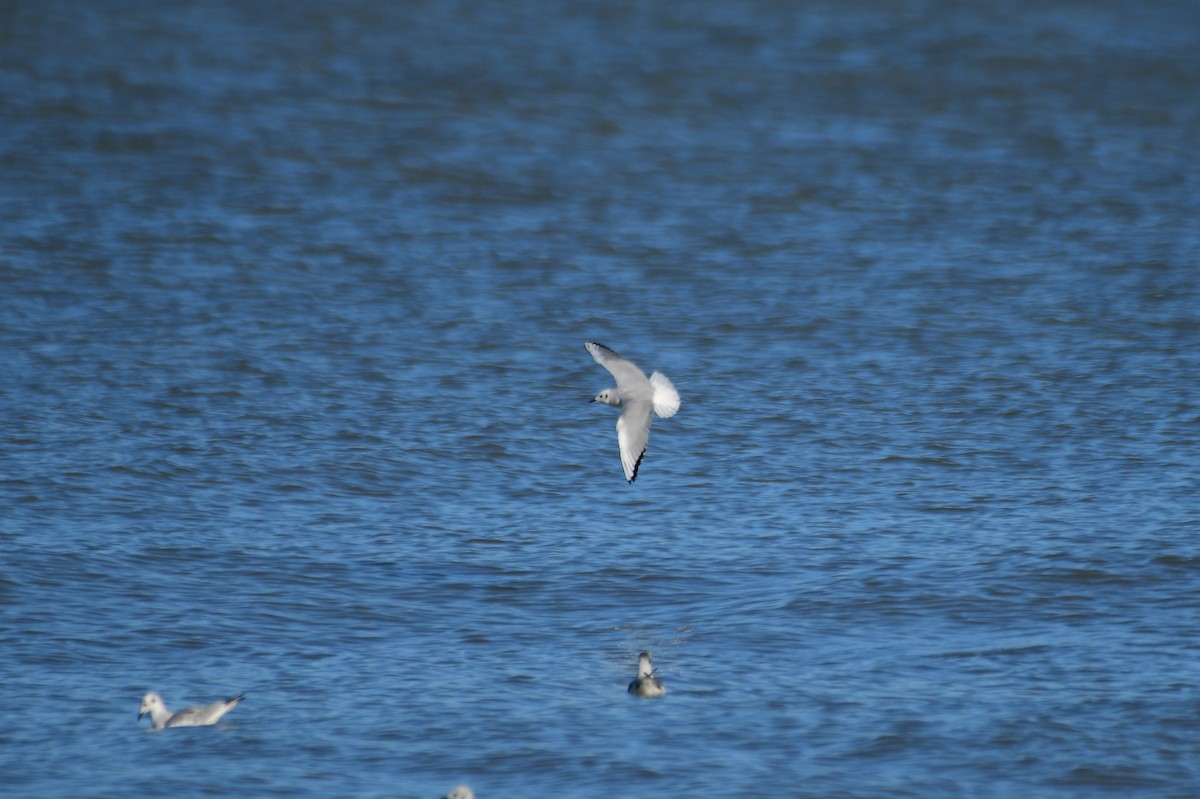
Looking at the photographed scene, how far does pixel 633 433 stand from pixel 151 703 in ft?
9.23

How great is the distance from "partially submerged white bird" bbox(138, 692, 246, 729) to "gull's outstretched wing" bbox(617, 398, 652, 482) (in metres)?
2.27

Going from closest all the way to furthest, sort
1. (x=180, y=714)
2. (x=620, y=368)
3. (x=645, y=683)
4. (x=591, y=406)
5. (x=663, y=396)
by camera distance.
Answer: (x=180, y=714) < (x=645, y=683) < (x=663, y=396) < (x=620, y=368) < (x=591, y=406)

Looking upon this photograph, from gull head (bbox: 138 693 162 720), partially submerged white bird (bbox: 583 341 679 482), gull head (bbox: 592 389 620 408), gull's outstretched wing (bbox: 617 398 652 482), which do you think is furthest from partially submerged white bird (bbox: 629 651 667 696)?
gull head (bbox: 138 693 162 720)

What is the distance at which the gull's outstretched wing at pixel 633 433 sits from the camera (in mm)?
8609

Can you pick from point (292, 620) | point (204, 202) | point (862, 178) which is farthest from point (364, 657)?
point (862, 178)

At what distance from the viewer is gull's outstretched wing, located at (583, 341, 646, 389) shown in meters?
9.19

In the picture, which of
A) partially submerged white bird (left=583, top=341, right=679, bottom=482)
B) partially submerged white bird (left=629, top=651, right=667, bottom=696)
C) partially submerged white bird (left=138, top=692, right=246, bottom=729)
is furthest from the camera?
partially submerged white bird (left=583, top=341, right=679, bottom=482)

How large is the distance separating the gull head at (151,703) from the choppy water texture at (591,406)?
15 cm

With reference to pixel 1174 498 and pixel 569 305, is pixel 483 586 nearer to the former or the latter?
pixel 1174 498

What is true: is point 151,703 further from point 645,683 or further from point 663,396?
point 663,396

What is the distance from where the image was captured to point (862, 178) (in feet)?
61.1

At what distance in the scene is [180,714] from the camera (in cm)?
726

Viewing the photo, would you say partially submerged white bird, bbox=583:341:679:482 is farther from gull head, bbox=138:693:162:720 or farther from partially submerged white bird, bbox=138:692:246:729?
gull head, bbox=138:693:162:720

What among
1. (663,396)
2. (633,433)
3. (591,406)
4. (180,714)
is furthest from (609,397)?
(591,406)
